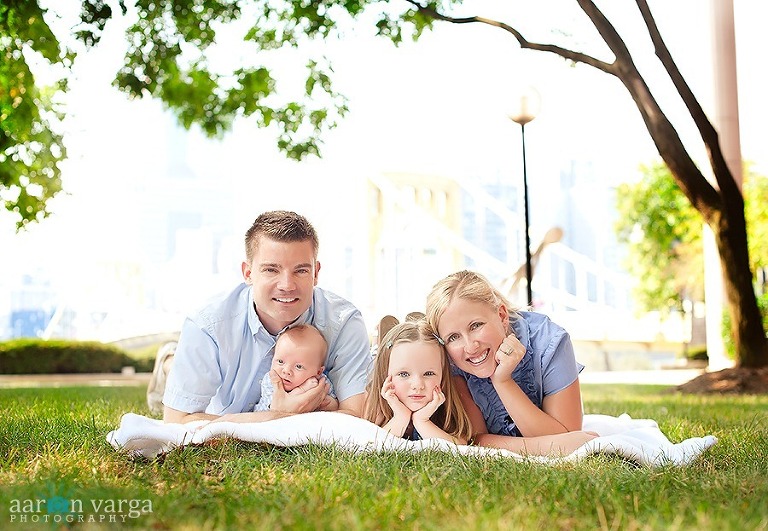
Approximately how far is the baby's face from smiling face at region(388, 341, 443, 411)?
1.14 feet

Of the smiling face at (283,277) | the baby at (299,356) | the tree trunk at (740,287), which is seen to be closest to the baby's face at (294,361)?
the baby at (299,356)

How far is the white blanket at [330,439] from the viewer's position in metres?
2.85

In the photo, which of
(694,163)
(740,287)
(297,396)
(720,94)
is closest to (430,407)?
(297,396)

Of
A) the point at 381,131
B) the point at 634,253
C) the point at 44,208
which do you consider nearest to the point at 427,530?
the point at 44,208

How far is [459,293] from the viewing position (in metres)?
3.16

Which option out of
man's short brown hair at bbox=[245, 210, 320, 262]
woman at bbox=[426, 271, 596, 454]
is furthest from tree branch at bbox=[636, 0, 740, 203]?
man's short brown hair at bbox=[245, 210, 320, 262]

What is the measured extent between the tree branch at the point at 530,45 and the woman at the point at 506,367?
4.79 metres

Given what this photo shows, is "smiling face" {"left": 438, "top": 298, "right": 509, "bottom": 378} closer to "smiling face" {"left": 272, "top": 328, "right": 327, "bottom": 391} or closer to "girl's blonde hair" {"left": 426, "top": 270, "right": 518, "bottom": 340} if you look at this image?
"girl's blonde hair" {"left": 426, "top": 270, "right": 518, "bottom": 340}

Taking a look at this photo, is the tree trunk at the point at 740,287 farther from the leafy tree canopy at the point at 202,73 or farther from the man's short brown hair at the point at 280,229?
the man's short brown hair at the point at 280,229

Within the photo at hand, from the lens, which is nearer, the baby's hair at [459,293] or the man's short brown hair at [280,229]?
the baby's hair at [459,293]

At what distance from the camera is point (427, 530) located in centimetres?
175

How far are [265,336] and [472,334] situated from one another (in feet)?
2.81

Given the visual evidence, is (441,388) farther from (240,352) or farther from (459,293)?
(240,352)

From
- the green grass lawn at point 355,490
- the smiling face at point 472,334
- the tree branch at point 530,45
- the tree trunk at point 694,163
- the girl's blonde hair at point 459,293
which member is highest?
the tree branch at point 530,45
